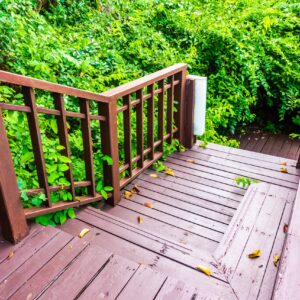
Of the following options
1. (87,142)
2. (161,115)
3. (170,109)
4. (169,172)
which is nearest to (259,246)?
(169,172)

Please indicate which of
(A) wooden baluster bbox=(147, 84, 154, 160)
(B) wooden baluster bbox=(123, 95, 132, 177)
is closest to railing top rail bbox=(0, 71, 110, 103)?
(B) wooden baluster bbox=(123, 95, 132, 177)

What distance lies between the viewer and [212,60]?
5320mm

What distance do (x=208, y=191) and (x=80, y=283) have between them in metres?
1.67

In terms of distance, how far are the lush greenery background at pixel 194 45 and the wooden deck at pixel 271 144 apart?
22 centimetres

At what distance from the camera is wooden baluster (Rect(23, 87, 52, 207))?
1804 mm

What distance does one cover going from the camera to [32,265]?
1767mm

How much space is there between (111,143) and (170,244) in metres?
0.90

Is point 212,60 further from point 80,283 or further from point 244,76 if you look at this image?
point 80,283

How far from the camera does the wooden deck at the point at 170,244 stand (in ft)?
5.46

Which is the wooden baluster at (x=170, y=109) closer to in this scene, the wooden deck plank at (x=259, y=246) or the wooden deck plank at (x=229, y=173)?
the wooden deck plank at (x=229, y=173)

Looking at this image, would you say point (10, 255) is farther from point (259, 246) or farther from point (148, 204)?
point (259, 246)

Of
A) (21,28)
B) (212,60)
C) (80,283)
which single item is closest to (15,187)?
(80,283)

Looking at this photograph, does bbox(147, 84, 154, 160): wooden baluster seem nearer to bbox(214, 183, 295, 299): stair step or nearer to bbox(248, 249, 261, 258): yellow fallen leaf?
bbox(214, 183, 295, 299): stair step

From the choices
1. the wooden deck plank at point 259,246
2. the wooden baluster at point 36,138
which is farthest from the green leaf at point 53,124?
the wooden deck plank at point 259,246
